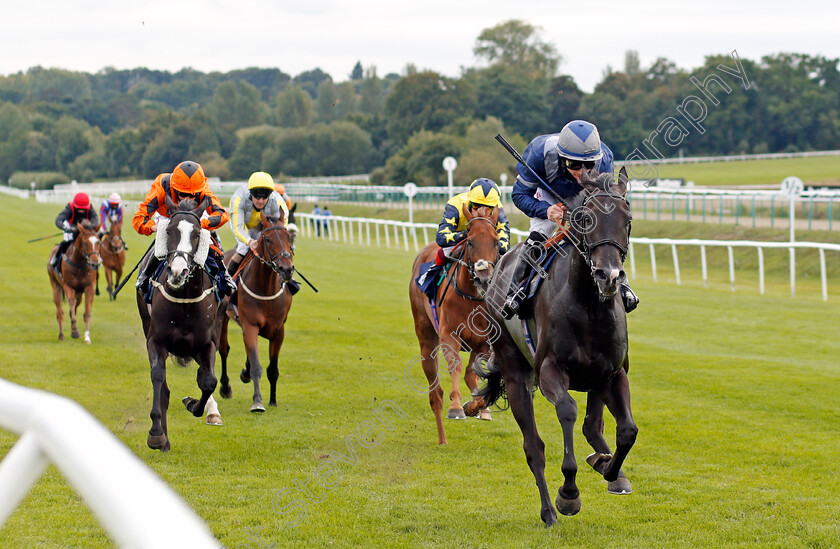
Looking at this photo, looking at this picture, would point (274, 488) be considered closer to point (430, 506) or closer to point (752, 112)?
point (430, 506)

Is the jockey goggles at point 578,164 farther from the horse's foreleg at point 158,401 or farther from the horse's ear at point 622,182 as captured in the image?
the horse's foreleg at point 158,401

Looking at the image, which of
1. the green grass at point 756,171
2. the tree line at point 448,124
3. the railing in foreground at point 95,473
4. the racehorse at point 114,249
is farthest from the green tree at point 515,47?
the railing in foreground at point 95,473

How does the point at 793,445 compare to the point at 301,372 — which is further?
the point at 301,372

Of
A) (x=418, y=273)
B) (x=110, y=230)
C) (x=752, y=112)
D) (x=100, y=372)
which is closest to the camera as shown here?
(x=418, y=273)

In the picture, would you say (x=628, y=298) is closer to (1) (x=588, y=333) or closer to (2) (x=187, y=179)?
(1) (x=588, y=333)

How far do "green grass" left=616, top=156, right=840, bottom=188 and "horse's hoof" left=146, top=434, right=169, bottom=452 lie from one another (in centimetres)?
3894

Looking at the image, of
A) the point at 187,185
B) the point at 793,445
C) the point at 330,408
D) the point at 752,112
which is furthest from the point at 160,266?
the point at 752,112

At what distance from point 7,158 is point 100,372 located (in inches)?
2916

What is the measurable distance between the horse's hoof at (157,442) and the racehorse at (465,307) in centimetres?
200

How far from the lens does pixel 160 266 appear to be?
6965 millimetres

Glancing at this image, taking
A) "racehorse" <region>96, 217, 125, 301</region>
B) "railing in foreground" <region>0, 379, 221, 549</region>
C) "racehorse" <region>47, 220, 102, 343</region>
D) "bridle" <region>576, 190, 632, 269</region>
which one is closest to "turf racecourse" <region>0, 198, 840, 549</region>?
"railing in foreground" <region>0, 379, 221, 549</region>

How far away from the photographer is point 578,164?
509 centimetres

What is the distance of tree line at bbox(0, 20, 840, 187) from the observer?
44.9m

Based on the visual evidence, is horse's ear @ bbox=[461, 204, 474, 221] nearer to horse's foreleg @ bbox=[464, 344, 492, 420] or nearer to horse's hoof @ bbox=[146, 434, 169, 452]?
horse's foreleg @ bbox=[464, 344, 492, 420]
